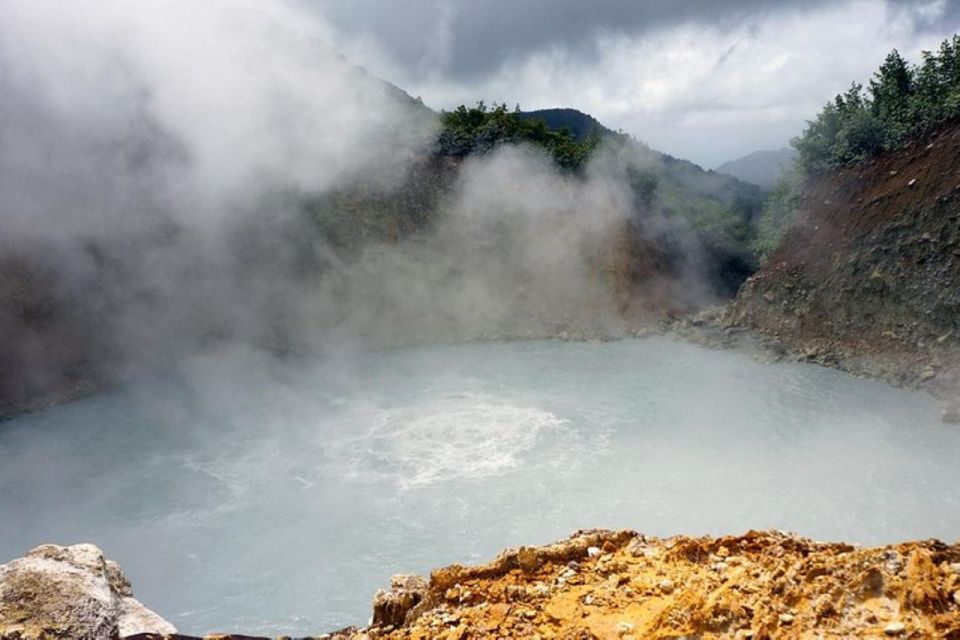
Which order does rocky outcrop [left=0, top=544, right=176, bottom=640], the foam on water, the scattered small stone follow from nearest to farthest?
the scattered small stone, rocky outcrop [left=0, top=544, right=176, bottom=640], the foam on water

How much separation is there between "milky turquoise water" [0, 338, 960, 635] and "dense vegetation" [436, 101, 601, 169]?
1121 cm

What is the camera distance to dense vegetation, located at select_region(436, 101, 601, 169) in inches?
1004

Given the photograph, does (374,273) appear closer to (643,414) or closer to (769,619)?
(643,414)

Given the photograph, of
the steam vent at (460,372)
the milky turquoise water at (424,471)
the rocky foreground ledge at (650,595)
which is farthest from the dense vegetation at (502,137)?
the rocky foreground ledge at (650,595)

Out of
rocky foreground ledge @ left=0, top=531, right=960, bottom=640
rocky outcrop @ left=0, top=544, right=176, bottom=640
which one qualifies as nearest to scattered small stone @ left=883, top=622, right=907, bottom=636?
rocky foreground ledge @ left=0, top=531, right=960, bottom=640

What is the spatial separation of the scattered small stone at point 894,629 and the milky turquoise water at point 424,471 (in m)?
6.25

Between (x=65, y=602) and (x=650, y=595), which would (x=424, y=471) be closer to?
(x=65, y=602)

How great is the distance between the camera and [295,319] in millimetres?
21750

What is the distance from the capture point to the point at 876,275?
16.3 m

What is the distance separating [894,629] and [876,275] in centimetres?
1600

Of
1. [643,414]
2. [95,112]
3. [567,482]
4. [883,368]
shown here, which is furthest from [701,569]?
[95,112]

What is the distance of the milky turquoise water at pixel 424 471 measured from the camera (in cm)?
906

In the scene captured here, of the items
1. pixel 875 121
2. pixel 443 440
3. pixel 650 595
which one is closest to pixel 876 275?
pixel 875 121

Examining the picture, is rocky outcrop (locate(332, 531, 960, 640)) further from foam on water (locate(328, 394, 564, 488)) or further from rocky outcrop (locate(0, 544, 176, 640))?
foam on water (locate(328, 394, 564, 488))
